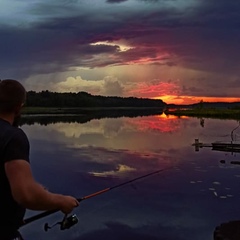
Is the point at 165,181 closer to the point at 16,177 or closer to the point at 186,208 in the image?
the point at 186,208

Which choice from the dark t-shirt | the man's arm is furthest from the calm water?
the man's arm

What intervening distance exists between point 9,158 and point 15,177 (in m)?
0.15

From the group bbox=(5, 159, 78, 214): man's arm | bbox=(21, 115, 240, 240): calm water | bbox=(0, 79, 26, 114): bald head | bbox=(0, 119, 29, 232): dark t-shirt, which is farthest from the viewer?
bbox=(21, 115, 240, 240): calm water

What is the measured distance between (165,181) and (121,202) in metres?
6.77

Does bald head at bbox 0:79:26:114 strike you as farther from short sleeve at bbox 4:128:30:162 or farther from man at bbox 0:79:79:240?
short sleeve at bbox 4:128:30:162

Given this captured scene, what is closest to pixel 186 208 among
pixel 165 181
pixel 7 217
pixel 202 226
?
pixel 202 226

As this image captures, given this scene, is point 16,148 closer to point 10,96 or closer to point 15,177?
point 15,177

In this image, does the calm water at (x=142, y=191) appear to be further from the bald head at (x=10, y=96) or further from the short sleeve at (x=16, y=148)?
the short sleeve at (x=16, y=148)

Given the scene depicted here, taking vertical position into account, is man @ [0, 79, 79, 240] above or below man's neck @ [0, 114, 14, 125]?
below

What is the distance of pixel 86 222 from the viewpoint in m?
17.3

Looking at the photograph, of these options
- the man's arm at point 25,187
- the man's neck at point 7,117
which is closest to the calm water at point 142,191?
the man's neck at point 7,117

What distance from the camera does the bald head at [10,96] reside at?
3021 millimetres

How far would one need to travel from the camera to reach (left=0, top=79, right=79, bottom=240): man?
8.82 feet

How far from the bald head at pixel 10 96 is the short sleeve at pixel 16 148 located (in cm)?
31
